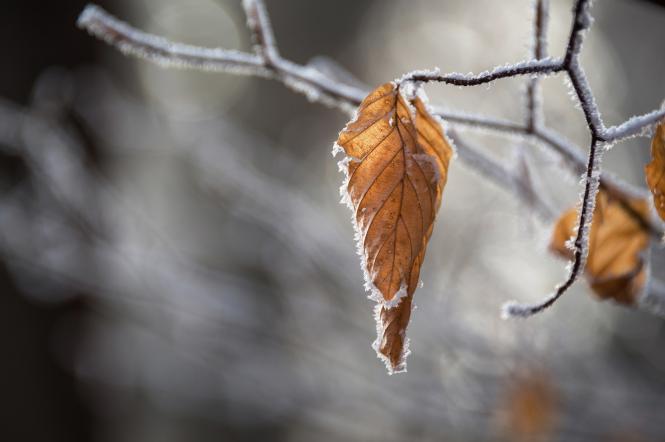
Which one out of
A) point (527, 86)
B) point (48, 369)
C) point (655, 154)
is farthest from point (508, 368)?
point (48, 369)

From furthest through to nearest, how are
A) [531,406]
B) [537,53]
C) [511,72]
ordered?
1. [531,406]
2. [537,53]
3. [511,72]

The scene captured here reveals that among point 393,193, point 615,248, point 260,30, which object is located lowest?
point 393,193

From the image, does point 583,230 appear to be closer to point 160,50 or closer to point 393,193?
point 393,193

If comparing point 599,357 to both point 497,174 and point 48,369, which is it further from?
point 48,369

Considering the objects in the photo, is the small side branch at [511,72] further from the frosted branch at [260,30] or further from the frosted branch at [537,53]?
the frosted branch at [260,30]

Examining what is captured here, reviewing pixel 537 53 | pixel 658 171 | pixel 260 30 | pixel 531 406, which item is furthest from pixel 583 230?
pixel 531 406

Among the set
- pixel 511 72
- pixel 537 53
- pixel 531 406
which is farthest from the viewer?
pixel 531 406

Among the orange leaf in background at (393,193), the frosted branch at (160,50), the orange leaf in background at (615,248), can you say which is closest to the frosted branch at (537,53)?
the orange leaf in background at (615,248)
